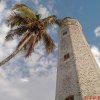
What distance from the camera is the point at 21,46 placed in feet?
62.6

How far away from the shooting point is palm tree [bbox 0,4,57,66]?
66.3 feet

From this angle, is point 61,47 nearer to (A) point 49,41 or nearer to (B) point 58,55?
(B) point 58,55

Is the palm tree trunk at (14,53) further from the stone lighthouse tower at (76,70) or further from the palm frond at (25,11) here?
the stone lighthouse tower at (76,70)

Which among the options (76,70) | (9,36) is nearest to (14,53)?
(9,36)

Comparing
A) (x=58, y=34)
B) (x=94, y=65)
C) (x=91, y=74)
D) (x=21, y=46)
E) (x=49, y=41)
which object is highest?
(x=58, y=34)

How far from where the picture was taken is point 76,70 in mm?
26281

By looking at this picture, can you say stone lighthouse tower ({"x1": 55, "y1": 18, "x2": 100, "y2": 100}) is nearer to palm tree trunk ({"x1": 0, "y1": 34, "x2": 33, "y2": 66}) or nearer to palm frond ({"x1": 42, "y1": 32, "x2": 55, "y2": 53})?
palm frond ({"x1": 42, "y1": 32, "x2": 55, "y2": 53})

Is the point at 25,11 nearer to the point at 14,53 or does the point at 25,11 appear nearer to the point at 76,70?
the point at 14,53

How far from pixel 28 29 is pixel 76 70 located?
8468 mm

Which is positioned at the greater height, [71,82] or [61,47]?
[61,47]

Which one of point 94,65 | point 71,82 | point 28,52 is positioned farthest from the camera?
point 94,65

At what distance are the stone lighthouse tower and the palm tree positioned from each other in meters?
3.48

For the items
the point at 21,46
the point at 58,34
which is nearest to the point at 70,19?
the point at 58,34

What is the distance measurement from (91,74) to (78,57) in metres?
3.12
